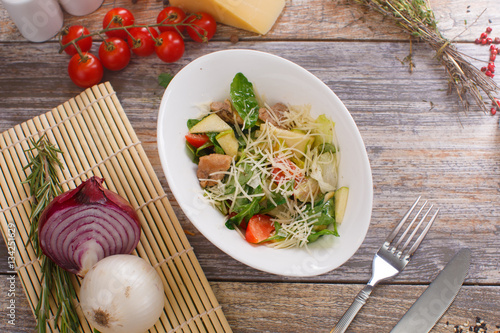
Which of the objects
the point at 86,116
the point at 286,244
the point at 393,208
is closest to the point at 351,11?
the point at 393,208

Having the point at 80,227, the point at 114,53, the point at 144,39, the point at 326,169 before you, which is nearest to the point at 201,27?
the point at 144,39

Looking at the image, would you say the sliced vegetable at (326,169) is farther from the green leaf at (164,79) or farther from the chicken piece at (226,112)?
the green leaf at (164,79)

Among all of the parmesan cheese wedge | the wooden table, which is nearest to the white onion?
the wooden table

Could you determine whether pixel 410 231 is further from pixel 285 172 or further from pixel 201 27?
pixel 201 27

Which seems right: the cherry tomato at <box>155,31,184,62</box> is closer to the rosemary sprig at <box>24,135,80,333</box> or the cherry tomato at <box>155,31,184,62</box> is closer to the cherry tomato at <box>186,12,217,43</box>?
the cherry tomato at <box>186,12,217,43</box>

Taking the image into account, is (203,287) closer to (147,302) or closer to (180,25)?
(147,302)

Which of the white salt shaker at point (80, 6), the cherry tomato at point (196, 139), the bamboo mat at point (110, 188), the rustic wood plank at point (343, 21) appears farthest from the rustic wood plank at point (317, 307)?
the white salt shaker at point (80, 6)
